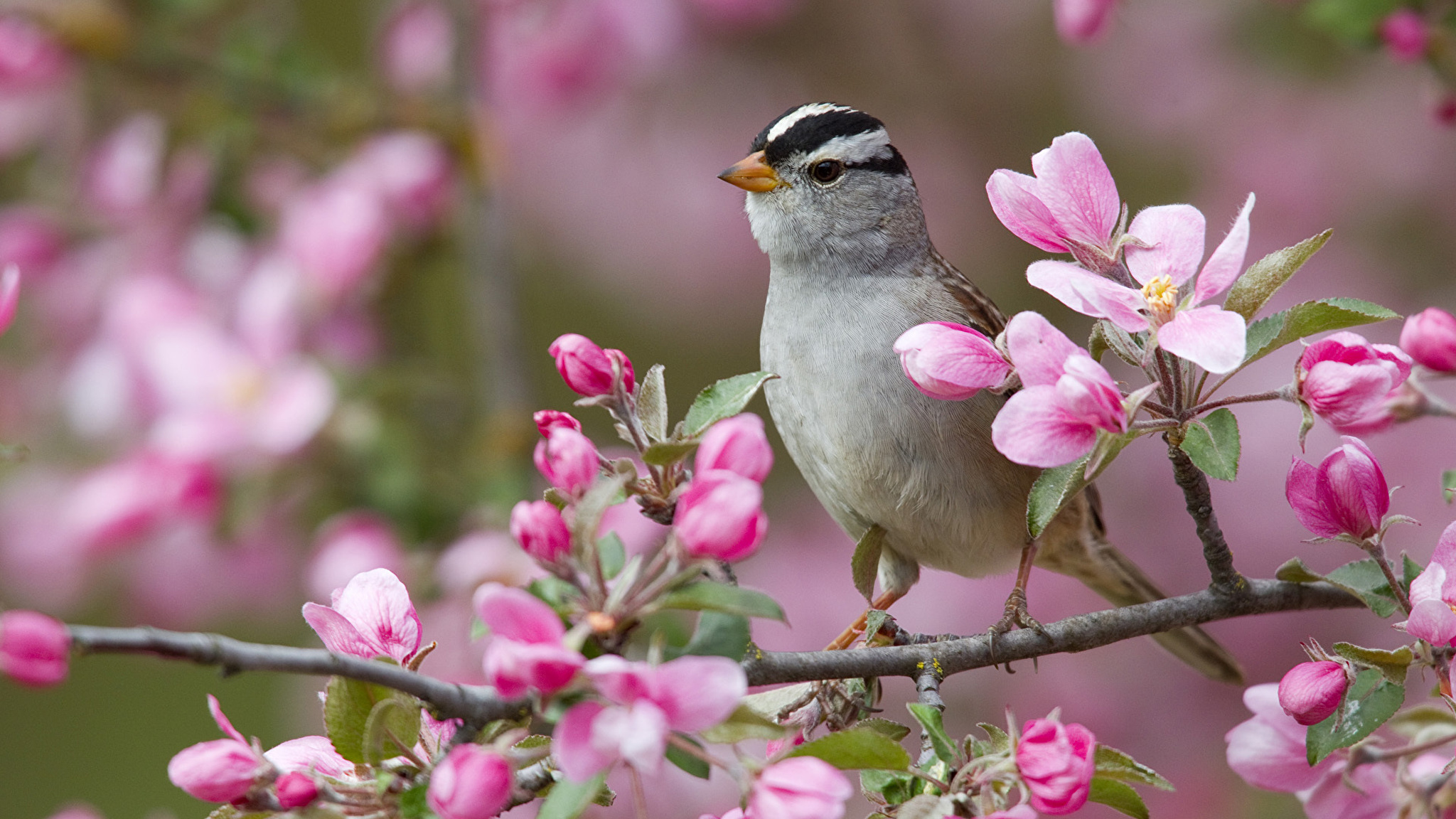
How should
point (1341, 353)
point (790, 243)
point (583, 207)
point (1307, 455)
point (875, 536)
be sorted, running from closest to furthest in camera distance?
1. point (1341, 353)
2. point (875, 536)
3. point (790, 243)
4. point (1307, 455)
5. point (583, 207)

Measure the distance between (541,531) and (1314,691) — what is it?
0.73 m

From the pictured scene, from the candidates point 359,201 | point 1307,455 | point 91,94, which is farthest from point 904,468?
point 91,94

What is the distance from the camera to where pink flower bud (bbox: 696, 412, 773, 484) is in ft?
3.47

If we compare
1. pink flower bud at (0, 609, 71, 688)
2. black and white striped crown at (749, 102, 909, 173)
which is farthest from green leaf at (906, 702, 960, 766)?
black and white striped crown at (749, 102, 909, 173)

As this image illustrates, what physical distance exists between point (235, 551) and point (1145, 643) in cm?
214

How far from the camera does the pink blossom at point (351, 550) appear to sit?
2463 millimetres

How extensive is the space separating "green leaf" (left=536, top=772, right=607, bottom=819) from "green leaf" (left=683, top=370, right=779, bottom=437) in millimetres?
329

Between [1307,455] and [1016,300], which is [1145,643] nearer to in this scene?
[1307,455]

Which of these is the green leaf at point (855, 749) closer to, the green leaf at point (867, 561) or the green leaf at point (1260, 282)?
the green leaf at point (867, 561)

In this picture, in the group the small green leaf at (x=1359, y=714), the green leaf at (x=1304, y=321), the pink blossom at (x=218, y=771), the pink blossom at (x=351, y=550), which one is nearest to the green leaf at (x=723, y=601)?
the pink blossom at (x=218, y=771)

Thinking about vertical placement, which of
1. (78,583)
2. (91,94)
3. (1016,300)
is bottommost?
(1016,300)

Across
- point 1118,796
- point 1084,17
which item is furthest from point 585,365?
point 1084,17

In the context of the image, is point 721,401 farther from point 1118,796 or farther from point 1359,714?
point 1359,714

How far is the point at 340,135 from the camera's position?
2.94 m
